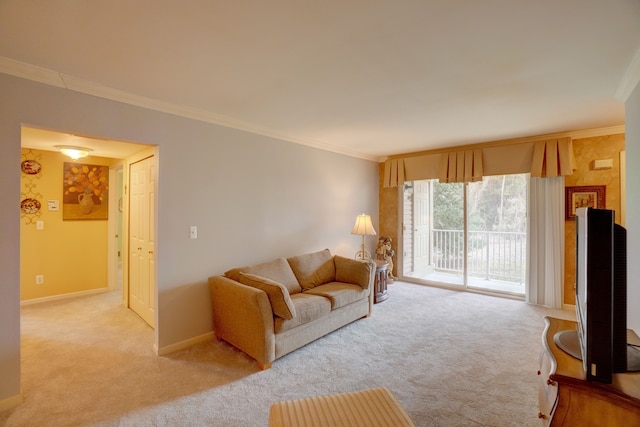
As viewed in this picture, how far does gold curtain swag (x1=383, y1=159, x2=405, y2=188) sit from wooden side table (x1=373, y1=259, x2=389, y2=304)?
172 centimetres

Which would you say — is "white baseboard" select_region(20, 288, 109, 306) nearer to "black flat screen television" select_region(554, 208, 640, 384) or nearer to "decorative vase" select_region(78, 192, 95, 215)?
"decorative vase" select_region(78, 192, 95, 215)

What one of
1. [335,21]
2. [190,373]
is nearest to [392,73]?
[335,21]

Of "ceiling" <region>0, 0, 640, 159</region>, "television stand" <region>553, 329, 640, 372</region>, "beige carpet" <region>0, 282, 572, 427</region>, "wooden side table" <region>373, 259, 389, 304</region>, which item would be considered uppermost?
"ceiling" <region>0, 0, 640, 159</region>

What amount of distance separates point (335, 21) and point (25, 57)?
2.11 meters

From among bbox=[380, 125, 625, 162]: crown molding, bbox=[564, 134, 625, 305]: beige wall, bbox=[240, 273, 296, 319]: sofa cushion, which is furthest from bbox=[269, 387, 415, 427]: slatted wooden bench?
bbox=[380, 125, 625, 162]: crown molding

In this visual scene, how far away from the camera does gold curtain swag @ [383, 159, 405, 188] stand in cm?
534

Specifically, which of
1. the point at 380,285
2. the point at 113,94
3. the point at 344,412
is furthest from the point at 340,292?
the point at 113,94

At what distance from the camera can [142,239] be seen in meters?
3.62

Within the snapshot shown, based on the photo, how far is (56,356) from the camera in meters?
2.75

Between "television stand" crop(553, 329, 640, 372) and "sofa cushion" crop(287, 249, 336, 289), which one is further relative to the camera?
"sofa cushion" crop(287, 249, 336, 289)

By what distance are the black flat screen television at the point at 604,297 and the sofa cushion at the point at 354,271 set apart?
2445 mm

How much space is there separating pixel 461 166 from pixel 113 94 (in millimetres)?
4598

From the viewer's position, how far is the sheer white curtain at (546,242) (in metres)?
3.96

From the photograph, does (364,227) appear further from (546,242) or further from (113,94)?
(113,94)
